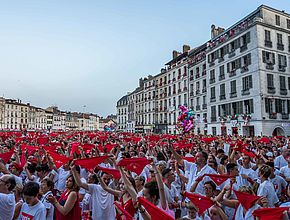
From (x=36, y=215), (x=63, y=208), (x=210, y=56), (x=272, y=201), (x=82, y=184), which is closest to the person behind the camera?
(x=36, y=215)

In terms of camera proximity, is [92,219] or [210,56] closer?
→ [92,219]

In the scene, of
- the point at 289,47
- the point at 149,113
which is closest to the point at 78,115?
the point at 149,113

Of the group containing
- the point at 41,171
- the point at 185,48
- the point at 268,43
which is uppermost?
the point at 185,48

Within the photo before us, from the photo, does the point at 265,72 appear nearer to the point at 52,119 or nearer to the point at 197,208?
the point at 197,208

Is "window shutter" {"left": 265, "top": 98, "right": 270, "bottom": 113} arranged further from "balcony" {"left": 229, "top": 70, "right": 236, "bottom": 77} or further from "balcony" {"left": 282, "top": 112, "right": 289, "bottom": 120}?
"balcony" {"left": 229, "top": 70, "right": 236, "bottom": 77}

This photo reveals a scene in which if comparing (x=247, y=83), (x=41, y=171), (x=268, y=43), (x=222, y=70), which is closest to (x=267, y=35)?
(x=268, y=43)

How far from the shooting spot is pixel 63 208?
13.8 feet

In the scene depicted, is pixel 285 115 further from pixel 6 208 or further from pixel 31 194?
pixel 6 208

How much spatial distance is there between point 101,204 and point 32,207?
53.3 inches

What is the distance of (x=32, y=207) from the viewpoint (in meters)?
3.98

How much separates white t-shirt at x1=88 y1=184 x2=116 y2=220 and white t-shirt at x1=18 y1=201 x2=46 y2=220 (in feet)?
3.80

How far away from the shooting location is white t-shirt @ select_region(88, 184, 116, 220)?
4.94 metres

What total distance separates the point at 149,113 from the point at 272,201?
207 ft

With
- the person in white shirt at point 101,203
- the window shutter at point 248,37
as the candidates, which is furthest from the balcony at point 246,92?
the person in white shirt at point 101,203
